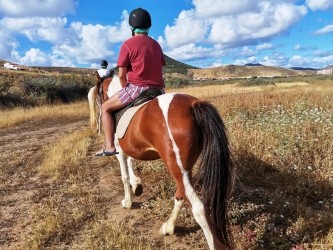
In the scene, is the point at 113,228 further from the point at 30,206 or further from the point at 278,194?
the point at 278,194

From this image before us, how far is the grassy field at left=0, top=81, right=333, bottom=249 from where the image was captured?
13.5ft

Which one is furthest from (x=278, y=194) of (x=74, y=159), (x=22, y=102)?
(x=22, y=102)

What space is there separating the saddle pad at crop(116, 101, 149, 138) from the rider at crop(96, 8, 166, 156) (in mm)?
187

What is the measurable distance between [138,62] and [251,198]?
2.55 m

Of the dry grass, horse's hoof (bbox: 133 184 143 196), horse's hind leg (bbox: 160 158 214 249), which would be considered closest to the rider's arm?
horse's hoof (bbox: 133 184 143 196)

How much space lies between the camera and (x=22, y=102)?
23562 mm

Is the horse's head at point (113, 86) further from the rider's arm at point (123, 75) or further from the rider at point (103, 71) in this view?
the rider's arm at point (123, 75)

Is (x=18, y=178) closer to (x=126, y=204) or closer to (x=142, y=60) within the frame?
(x=126, y=204)

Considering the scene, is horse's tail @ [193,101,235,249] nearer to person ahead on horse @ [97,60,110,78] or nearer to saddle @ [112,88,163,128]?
saddle @ [112,88,163,128]

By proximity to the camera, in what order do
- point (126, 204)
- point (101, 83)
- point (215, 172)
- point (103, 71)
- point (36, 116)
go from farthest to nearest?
point (36, 116) → point (103, 71) → point (101, 83) → point (126, 204) → point (215, 172)

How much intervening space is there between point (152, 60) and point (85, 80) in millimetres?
30097

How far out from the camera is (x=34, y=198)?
6.04m

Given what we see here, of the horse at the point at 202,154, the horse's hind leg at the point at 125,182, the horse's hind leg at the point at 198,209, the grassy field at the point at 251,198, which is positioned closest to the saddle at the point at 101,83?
the horse's hind leg at the point at 125,182

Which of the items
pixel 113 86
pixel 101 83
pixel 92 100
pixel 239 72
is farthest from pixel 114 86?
pixel 239 72
